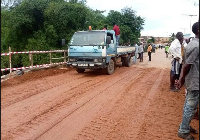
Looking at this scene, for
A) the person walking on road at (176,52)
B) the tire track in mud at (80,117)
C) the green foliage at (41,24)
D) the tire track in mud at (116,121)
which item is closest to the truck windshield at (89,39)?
the tire track in mud at (80,117)

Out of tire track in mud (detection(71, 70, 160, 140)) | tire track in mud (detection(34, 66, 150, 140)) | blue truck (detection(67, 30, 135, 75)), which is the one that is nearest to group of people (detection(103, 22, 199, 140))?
tire track in mud (detection(71, 70, 160, 140))

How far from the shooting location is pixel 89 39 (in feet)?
32.8

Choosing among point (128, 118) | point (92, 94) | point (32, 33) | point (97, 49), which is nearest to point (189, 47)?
point (128, 118)

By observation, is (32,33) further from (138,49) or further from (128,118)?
(128,118)

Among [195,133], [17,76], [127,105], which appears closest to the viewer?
[195,133]

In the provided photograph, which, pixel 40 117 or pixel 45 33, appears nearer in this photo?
pixel 40 117

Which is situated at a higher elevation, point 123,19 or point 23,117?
point 123,19

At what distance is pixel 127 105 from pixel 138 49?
13096 millimetres

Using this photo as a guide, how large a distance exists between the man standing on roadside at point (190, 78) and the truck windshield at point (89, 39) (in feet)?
21.2

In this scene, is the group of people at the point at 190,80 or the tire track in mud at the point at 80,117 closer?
the group of people at the point at 190,80

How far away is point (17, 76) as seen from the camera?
29.7 feet

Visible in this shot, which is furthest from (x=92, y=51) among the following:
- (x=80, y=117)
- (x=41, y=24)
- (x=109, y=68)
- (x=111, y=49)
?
(x=41, y=24)

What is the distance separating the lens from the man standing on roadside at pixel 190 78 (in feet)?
10.4

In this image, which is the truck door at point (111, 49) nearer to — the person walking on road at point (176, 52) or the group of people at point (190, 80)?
the person walking on road at point (176, 52)
